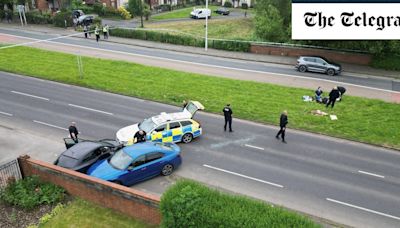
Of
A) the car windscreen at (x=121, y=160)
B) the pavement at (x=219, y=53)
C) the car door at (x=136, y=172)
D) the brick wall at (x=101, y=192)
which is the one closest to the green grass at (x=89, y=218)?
the brick wall at (x=101, y=192)

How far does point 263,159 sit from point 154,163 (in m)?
5.21

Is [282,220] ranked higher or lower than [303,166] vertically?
higher

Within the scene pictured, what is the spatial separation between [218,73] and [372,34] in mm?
13433

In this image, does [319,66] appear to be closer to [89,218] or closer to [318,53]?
[318,53]

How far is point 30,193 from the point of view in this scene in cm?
1379

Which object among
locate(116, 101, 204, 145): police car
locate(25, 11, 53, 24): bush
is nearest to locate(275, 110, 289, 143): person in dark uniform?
locate(116, 101, 204, 145): police car

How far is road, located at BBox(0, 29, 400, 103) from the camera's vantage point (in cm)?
2939

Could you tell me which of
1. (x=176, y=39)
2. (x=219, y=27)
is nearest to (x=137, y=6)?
(x=219, y=27)

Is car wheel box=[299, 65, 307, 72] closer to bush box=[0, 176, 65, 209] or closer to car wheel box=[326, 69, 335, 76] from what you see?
car wheel box=[326, 69, 335, 76]

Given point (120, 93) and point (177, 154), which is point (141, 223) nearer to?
point (177, 154)

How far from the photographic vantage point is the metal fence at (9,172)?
14.2m

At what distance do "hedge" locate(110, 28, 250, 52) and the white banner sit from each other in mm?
7228

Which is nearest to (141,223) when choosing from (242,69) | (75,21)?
(242,69)

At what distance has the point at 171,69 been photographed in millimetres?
32219
